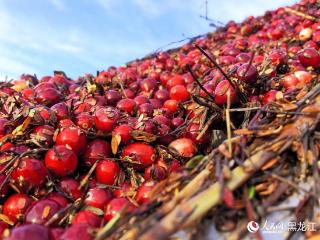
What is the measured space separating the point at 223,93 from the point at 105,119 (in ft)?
2.03

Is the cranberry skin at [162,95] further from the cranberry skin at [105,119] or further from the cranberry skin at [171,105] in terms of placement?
the cranberry skin at [105,119]

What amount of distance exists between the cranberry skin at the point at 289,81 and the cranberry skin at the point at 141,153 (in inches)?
39.1

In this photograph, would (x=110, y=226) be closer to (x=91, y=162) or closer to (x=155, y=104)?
(x=91, y=162)

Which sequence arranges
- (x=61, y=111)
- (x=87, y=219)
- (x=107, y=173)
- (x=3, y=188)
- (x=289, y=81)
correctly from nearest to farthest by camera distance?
(x=87, y=219), (x=3, y=188), (x=107, y=173), (x=61, y=111), (x=289, y=81)

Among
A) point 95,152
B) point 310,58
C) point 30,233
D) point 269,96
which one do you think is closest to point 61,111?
point 95,152

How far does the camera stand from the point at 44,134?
1913 millimetres

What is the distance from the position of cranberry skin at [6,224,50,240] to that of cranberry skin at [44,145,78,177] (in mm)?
435

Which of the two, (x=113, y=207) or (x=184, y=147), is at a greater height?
(x=184, y=147)

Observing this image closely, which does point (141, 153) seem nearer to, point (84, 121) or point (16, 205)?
point (84, 121)

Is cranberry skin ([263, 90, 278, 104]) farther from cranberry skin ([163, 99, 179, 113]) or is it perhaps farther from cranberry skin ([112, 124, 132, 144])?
cranberry skin ([112, 124, 132, 144])

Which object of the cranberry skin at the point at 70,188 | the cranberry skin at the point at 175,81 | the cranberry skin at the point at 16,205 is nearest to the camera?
the cranberry skin at the point at 16,205

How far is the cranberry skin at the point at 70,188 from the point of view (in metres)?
1.71

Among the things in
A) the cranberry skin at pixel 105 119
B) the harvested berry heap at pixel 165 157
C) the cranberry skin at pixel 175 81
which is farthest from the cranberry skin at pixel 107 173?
the cranberry skin at pixel 175 81

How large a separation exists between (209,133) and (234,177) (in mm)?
885
